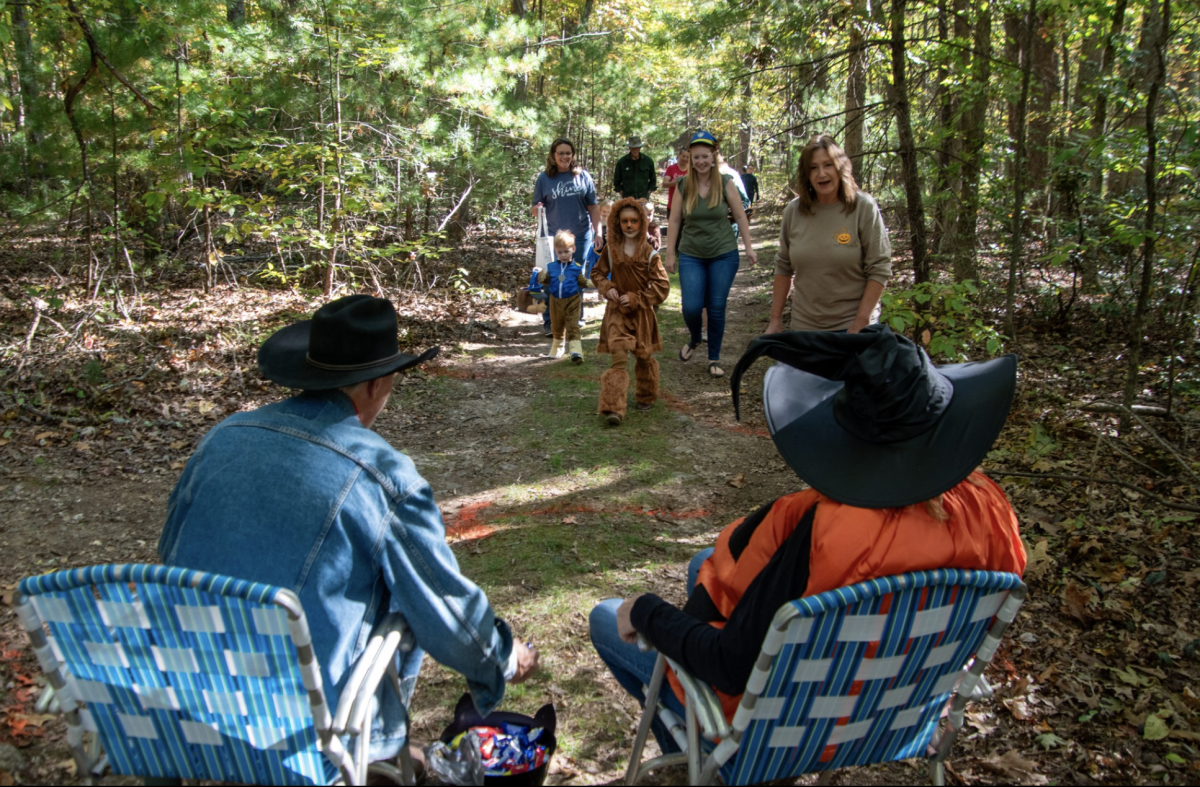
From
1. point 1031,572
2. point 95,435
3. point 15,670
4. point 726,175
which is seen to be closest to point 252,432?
point 15,670

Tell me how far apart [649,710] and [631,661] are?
19 centimetres

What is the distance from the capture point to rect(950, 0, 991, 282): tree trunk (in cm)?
730

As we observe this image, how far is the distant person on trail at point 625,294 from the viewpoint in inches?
243

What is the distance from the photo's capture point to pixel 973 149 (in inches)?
306

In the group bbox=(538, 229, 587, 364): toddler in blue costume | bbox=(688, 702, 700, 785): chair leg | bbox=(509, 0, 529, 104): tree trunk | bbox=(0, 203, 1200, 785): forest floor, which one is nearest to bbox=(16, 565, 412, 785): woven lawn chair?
bbox=(688, 702, 700, 785): chair leg

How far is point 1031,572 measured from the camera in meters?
3.85

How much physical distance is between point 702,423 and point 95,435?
4.54m

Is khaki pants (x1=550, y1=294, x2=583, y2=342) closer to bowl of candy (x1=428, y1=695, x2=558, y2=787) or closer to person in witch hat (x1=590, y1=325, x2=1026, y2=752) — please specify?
bowl of candy (x1=428, y1=695, x2=558, y2=787)

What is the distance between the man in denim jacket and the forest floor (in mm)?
1007

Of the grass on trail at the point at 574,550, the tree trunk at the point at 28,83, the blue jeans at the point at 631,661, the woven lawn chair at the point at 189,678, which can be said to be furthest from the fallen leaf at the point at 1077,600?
the tree trunk at the point at 28,83

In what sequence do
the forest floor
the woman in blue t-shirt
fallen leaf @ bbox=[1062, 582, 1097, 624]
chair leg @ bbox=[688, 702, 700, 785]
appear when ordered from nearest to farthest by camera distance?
chair leg @ bbox=[688, 702, 700, 785] → the forest floor → fallen leaf @ bbox=[1062, 582, 1097, 624] → the woman in blue t-shirt

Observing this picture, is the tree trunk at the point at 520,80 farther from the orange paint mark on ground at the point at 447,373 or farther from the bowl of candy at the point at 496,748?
the bowl of candy at the point at 496,748

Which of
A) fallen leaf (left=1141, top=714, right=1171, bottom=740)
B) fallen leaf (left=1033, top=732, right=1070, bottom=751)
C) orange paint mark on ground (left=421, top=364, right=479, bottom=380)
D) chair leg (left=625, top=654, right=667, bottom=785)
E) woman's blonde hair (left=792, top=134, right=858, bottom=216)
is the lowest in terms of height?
fallen leaf (left=1033, top=732, right=1070, bottom=751)

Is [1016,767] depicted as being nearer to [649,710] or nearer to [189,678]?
[649,710]
